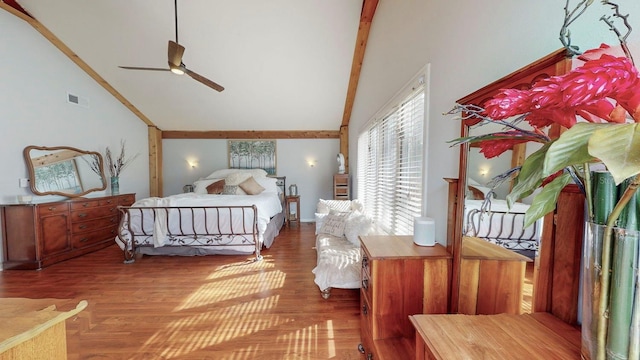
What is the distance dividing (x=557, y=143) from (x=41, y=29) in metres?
5.44

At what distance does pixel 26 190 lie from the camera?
3145 mm

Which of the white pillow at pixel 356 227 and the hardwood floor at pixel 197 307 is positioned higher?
the white pillow at pixel 356 227

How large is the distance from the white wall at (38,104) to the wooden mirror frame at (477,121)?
15.8 feet

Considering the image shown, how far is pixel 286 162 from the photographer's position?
18.2 ft

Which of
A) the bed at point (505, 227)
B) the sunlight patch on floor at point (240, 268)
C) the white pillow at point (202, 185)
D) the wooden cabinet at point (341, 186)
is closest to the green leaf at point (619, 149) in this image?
the bed at point (505, 227)

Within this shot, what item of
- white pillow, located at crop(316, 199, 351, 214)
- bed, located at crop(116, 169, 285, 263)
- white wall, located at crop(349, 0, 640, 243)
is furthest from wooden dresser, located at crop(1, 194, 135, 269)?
white wall, located at crop(349, 0, 640, 243)

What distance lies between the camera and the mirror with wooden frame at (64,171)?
126 inches

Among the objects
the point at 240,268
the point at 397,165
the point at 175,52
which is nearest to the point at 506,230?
the point at 397,165

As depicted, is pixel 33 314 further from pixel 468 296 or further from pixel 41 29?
pixel 41 29

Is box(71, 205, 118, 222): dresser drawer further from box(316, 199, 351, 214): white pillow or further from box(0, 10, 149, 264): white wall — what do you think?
box(316, 199, 351, 214): white pillow

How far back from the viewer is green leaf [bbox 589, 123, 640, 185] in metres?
0.28

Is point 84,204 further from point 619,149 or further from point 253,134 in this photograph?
point 619,149

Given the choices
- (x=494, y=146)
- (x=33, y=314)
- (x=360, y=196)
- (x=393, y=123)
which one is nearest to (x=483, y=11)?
(x=494, y=146)

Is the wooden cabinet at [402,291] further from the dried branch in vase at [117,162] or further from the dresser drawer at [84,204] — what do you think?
the dried branch in vase at [117,162]
